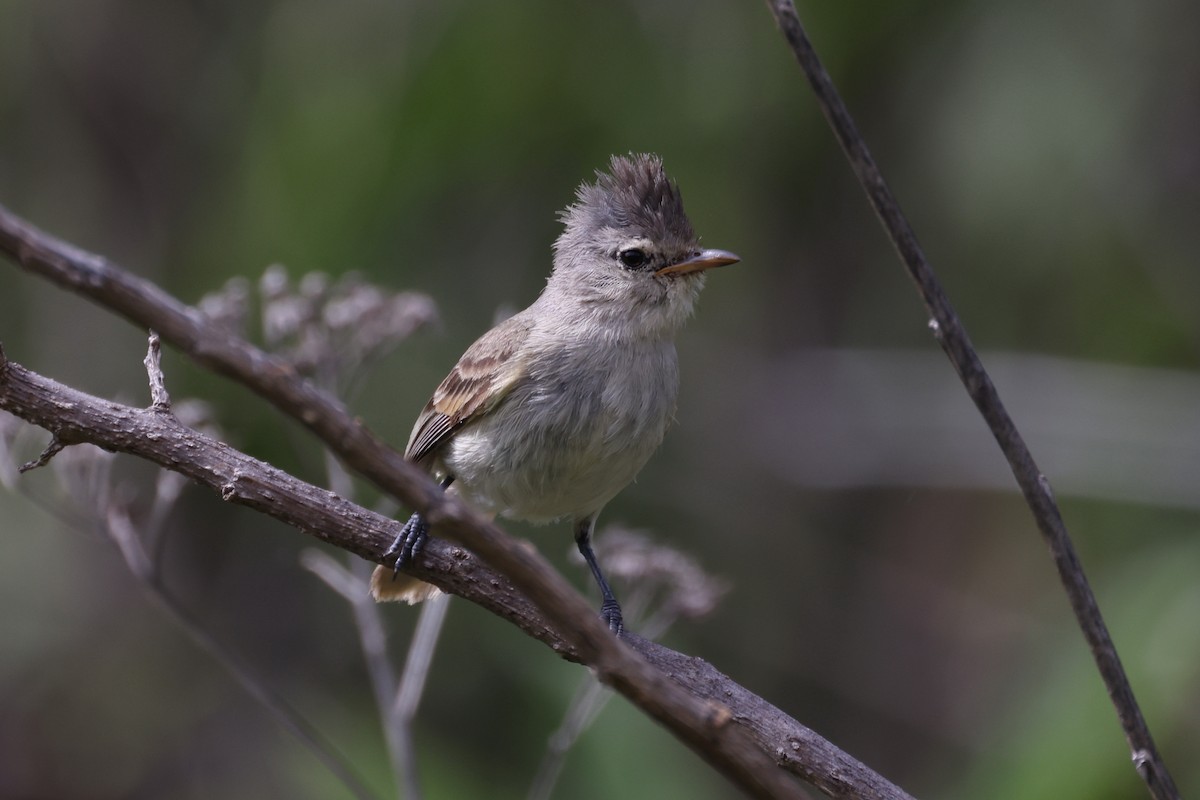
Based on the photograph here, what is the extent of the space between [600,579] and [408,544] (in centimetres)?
123

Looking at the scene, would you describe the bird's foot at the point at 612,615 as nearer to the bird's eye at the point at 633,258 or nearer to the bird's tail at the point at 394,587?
the bird's tail at the point at 394,587

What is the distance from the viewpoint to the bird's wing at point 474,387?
12.2 ft

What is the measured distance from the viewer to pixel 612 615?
3.75m

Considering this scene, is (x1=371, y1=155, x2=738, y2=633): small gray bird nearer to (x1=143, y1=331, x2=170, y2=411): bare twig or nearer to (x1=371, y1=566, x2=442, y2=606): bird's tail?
(x1=371, y1=566, x2=442, y2=606): bird's tail

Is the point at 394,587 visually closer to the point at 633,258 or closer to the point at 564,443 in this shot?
the point at 564,443

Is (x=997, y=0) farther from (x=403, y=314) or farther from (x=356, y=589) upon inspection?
(x=356, y=589)

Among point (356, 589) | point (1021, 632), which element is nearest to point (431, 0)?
point (356, 589)

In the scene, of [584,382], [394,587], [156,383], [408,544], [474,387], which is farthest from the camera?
[474,387]

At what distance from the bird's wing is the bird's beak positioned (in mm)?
493

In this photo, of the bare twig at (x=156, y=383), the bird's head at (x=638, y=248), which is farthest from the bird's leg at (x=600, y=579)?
the bare twig at (x=156, y=383)

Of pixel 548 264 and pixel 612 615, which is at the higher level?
pixel 548 264

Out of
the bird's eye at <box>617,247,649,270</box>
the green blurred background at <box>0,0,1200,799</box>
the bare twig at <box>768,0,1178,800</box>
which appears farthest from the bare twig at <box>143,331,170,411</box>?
the green blurred background at <box>0,0,1200,799</box>

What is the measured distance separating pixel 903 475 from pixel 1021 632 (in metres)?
1.03

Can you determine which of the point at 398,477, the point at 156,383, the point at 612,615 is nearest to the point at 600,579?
the point at 612,615
